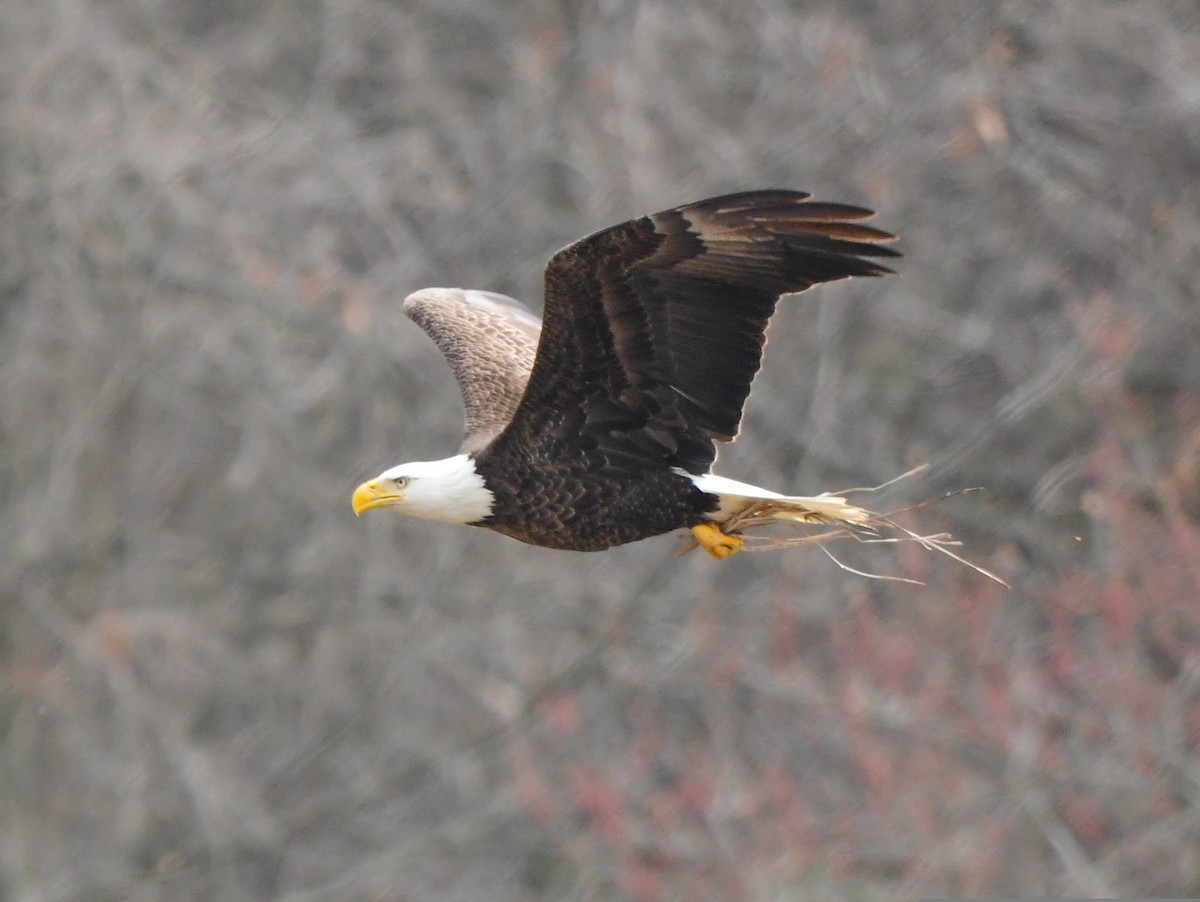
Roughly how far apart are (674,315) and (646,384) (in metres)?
0.24

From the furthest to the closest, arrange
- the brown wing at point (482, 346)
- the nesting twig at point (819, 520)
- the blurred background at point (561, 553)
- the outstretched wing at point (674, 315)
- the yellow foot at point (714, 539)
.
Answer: the blurred background at point (561, 553)
the brown wing at point (482, 346)
the yellow foot at point (714, 539)
the nesting twig at point (819, 520)
the outstretched wing at point (674, 315)

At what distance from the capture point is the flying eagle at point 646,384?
614 cm

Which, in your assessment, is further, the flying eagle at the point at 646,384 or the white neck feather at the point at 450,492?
the white neck feather at the point at 450,492

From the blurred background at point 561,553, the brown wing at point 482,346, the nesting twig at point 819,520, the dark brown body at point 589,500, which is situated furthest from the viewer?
the blurred background at point 561,553

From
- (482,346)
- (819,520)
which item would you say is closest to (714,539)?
(819,520)

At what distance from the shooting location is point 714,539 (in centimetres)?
687

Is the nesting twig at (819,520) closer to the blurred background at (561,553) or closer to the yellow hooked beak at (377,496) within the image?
the yellow hooked beak at (377,496)

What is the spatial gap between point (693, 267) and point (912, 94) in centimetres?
613

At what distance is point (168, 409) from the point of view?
1271cm

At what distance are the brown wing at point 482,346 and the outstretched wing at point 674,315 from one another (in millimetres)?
424

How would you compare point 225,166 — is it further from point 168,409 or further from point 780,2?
point 780,2

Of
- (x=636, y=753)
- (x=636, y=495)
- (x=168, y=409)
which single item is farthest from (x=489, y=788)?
(x=636, y=495)

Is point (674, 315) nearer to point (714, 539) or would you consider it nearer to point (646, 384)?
point (646, 384)

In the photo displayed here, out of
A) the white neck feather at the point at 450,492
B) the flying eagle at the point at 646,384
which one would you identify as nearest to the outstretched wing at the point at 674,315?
the flying eagle at the point at 646,384
